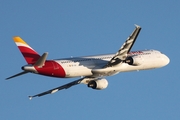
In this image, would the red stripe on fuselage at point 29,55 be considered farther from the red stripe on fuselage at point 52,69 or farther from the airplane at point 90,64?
the red stripe on fuselage at point 52,69

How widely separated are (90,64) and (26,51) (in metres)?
9.97

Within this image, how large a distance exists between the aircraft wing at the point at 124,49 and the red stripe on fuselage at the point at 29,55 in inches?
425

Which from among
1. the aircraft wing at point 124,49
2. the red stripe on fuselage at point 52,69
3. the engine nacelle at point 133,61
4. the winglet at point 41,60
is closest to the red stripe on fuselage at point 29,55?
the red stripe on fuselage at point 52,69

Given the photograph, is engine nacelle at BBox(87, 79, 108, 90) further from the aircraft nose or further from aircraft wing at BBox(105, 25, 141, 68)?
the aircraft nose

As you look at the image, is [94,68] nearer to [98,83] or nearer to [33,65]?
[98,83]

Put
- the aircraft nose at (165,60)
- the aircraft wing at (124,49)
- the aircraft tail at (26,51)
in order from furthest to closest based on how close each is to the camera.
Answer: the aircraft nose at (165,60) → the aircraft tail at (26,51) → the aircraft wing at (124,49)

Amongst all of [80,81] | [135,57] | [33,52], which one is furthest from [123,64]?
[33,52]

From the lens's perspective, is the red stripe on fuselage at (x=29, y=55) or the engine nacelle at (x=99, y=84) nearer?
the red stripe on fuselage at (x=29, y=55)

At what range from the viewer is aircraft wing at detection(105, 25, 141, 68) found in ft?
275

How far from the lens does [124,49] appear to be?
86.8 metres

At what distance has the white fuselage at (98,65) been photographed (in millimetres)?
89375

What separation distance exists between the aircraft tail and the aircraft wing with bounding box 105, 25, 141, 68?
431 inches

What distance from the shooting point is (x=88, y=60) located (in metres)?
91.4

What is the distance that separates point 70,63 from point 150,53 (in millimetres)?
15318
